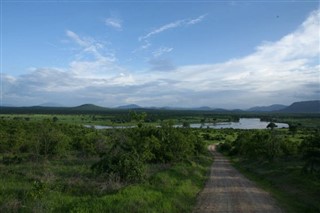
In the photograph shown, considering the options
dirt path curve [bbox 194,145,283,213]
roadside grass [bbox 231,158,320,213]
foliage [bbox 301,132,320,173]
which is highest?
foliage [bbox 301,132,320,173]

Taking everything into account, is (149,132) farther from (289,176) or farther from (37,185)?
(37,185)

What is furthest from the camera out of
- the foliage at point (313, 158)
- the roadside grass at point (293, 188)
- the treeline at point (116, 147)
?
the foliage at point (313, 158)

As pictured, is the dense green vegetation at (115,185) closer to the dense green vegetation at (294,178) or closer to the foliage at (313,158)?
the dense green vegetation at (294,178)

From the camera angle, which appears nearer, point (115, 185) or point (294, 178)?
point (115, 185)

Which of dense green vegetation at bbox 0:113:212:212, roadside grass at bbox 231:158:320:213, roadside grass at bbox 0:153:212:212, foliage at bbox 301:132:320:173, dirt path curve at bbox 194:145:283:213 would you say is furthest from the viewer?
foliage at bbox 301:132:320:173

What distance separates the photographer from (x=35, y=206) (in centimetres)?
1334

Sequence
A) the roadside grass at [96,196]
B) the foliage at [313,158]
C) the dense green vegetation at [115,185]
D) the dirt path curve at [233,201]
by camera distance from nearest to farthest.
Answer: the roadside grass at [96,196], the dense green vegetation at [115,185], the dirt path curve at [233,201], the foliage at [313,158]

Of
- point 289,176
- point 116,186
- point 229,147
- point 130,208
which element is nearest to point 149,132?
point 289,176

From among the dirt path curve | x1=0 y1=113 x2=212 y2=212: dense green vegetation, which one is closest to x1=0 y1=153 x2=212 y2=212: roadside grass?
x1=0 y1=113 x2=212 y2=212: dense green vegetation

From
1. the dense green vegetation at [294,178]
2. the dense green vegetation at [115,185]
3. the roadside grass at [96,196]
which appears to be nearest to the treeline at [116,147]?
the dense green vegetation at [115,185]

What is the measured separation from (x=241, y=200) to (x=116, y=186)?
728 centimetres

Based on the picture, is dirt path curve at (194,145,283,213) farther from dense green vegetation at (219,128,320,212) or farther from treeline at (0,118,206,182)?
treeline at (0,118,206,182)

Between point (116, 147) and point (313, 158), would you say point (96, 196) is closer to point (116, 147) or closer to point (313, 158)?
point (116, 147)

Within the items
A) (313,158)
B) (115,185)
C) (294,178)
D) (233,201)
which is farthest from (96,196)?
(313,158)
